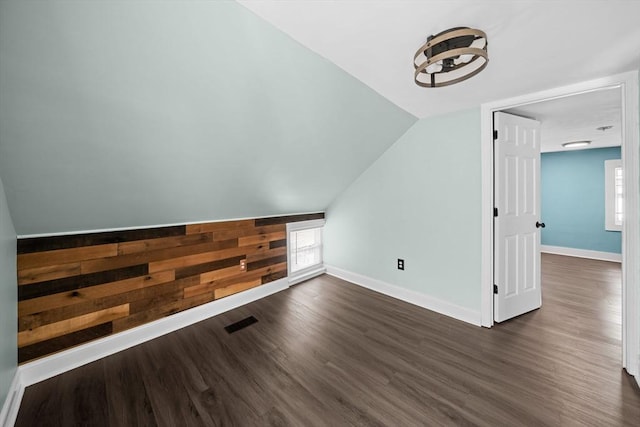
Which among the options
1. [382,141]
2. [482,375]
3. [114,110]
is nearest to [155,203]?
[114,110]

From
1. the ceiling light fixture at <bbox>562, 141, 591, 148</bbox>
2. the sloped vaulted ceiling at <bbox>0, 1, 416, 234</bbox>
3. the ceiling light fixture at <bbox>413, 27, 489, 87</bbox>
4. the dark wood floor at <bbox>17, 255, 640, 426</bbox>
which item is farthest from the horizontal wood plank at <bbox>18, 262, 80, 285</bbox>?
the ceiling light fixture at <bbox>562, 141, 591, 148</bbox>

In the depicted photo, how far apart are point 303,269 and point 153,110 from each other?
2803 mm

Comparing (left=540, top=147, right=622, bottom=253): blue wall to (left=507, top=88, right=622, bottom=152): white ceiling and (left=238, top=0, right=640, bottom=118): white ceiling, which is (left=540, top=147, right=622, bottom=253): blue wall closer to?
(left=507, top=88, right=622, bottom=152): white ceiling

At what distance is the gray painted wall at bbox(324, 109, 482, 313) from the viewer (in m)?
2.46

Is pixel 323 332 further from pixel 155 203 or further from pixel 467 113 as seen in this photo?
pixel 467 113

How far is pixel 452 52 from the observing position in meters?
1.15

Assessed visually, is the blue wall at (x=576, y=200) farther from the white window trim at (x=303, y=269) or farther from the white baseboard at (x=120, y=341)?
the white baseboard at (x=120, y=341)

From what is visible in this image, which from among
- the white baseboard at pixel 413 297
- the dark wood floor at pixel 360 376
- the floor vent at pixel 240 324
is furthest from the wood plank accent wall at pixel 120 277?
the white baseboard at pixel 413 297

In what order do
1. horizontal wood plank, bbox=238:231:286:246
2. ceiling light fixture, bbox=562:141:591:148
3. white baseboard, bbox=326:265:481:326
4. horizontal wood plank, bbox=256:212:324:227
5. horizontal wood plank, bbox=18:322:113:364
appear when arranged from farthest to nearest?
ceiling light fixture, bbox=562:141:591:148
horizontal wood plank, bbox=256:212:324:227
horizontal wood plank, bbox=238:231:286:246
white baseboard, bbox=326:265:481:326
horizontal wood plank, bbox=18:322:113:364

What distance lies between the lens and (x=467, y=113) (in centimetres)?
244

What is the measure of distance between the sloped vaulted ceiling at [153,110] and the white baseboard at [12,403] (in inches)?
40.6

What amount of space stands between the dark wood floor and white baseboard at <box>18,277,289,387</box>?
8cm

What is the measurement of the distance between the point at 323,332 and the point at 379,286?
4.01ft

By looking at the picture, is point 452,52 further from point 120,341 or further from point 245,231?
point 120,341
